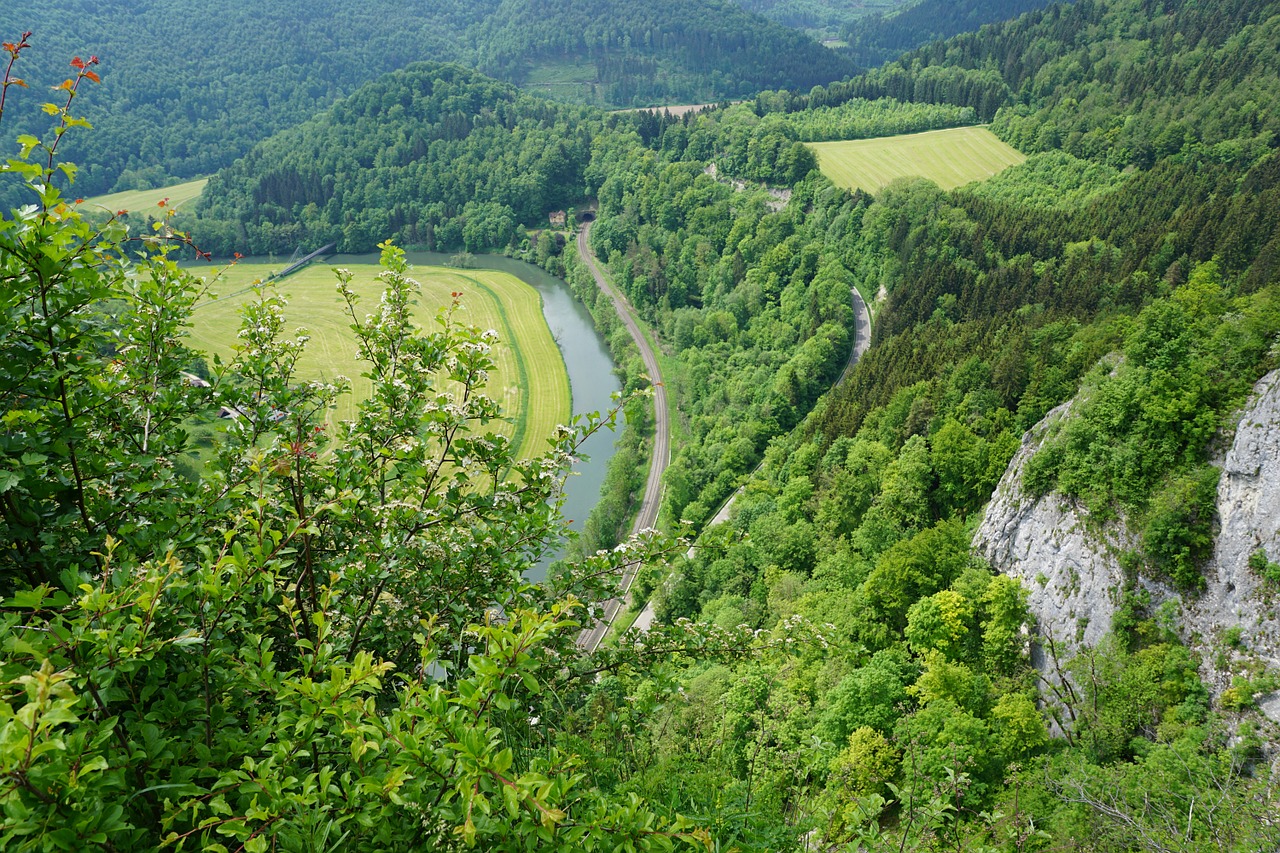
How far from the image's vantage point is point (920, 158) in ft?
292

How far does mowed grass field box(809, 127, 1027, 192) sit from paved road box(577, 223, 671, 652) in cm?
2976

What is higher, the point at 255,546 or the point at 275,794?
the point at 255,546

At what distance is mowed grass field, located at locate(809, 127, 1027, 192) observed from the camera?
83500mm

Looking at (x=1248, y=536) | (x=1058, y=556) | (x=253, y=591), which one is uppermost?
(x=253, y=591)

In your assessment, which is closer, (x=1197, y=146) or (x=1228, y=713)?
(x=1228, y=713)

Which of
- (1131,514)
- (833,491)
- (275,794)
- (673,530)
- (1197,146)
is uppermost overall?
(275,794)

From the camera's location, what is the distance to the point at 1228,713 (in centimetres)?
1859

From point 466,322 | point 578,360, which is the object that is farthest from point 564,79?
point 466,322

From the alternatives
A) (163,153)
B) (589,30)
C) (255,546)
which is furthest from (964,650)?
(589,30)

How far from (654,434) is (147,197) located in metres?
114

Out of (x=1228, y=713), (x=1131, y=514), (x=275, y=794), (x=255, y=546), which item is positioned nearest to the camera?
(x=275, y=794)

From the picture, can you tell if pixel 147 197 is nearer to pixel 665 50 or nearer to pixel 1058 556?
pixel 665 50

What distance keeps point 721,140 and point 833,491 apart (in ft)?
255

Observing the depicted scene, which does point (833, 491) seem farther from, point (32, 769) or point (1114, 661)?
point (32, 769)
